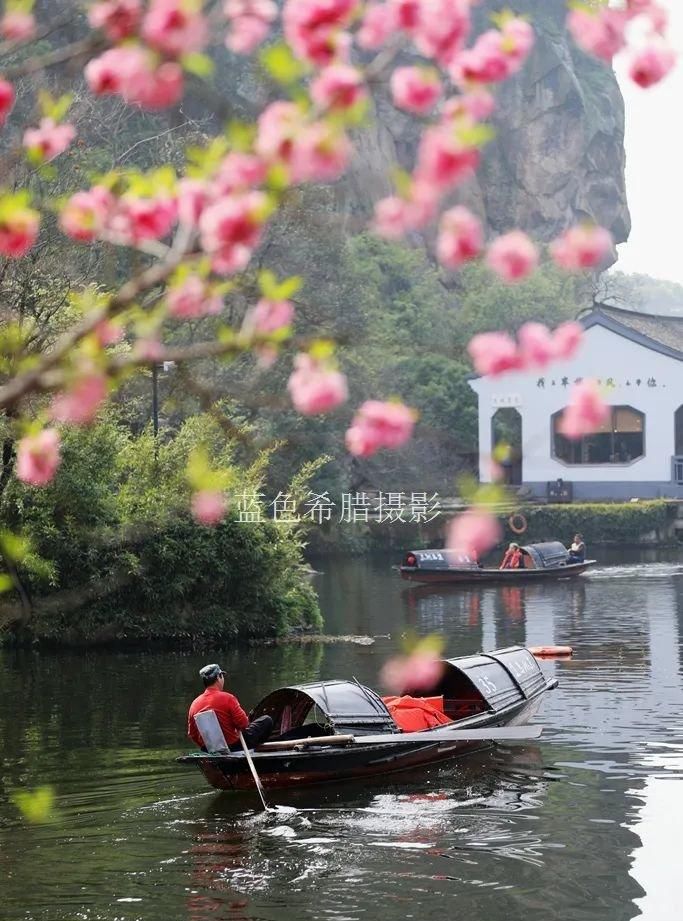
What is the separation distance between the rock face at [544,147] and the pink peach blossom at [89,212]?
3241 inches

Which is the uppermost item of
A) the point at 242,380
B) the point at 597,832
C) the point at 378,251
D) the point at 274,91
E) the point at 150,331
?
the point at 274,91

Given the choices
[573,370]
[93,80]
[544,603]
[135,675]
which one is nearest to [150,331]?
[93,80]

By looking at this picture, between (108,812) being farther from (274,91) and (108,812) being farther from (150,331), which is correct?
(274,91)

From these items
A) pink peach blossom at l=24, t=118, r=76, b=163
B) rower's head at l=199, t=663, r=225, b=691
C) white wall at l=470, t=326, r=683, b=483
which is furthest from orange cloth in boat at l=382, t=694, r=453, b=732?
white wall at l=470, t=326, r=683, b=483

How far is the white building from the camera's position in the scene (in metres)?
63.3

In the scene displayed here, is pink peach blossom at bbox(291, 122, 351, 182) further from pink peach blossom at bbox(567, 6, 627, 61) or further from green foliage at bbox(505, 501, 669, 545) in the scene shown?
green foliage at bbox(505, 501, 669, 545)

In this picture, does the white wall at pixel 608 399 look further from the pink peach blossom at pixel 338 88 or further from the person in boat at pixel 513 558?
the pink peach blossom at pixel 338 88

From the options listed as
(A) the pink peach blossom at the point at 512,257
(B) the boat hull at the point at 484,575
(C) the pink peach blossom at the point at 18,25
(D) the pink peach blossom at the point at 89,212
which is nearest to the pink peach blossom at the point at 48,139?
(D) the pink peach blossom at the point at 89,212

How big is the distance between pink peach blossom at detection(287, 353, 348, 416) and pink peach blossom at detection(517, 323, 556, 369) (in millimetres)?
738

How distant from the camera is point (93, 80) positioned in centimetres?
527

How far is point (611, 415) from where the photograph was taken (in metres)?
65.7

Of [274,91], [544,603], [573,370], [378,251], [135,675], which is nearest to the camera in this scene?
[135,675]

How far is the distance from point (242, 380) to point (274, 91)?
22.6 metres

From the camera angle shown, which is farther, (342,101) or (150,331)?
(150,331)
